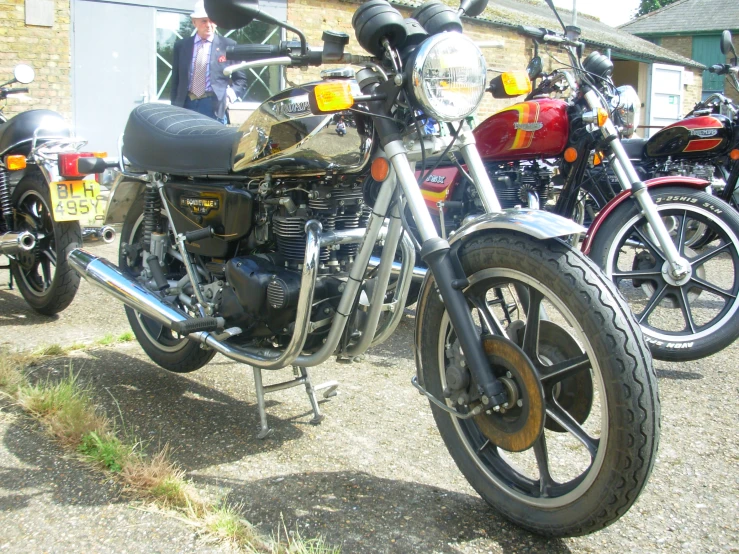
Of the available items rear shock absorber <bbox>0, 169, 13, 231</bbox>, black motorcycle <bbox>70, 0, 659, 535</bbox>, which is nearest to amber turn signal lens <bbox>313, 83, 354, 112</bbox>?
black motorcycle <bbox>70, 0, 659, 535</bbox>

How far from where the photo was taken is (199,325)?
2783mm

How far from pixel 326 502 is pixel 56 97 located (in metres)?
8.42

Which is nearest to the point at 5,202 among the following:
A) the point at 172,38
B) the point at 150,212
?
the point at 150,212

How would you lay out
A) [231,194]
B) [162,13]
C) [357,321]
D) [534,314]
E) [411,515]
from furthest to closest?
[162,13]
[231,194]
[357,321]
[411,515]
[534,314]

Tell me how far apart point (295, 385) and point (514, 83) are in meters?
1.41

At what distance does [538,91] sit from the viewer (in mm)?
4742

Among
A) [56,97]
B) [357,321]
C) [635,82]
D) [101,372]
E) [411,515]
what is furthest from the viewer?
[635,82]

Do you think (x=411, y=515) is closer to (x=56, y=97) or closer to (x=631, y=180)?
(x=631, y=180)

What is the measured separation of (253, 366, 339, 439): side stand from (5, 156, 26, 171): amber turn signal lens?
2532 mm

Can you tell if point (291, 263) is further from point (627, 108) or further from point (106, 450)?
point (627, 108)

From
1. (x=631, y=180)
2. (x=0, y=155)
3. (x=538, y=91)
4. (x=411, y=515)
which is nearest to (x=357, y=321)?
(x=411, y=515)

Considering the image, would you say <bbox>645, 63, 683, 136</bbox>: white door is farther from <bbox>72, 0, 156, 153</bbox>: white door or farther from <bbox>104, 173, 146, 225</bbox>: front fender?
<bbox>104, 173, 146, 225</bbox>: front fender

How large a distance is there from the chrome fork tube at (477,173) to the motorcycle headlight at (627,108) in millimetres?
2504

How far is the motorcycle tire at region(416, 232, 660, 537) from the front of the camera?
1846 mm
